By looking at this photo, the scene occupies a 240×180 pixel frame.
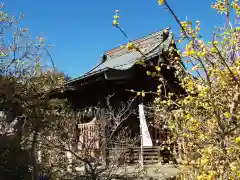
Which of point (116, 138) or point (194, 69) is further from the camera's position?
point (116, 138)

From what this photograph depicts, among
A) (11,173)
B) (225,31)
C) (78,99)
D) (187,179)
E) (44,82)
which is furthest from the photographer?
(78,99)

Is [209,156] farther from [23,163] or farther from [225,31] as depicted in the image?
[23,163]

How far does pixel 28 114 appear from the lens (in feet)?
23.9

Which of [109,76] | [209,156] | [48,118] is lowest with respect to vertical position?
[209,156]

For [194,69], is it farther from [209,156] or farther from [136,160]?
[136,160]

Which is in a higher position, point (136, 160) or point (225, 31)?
point (225, 31)

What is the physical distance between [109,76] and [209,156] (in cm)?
604

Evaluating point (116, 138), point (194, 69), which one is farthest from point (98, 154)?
point (194, 69)

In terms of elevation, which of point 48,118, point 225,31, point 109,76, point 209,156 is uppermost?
point 109,76

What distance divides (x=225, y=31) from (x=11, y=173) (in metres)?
5.41

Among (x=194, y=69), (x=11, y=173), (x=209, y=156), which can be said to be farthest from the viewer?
(x=11, y=173)

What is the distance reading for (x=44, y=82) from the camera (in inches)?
321

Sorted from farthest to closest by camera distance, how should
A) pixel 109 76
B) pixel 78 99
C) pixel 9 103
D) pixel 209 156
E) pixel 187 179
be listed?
pixel 78 99 → pixel 109 76 → pixel 9 103 → pixel 187 179 → pixel 209 156

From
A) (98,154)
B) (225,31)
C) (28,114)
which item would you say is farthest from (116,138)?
(225,31)
